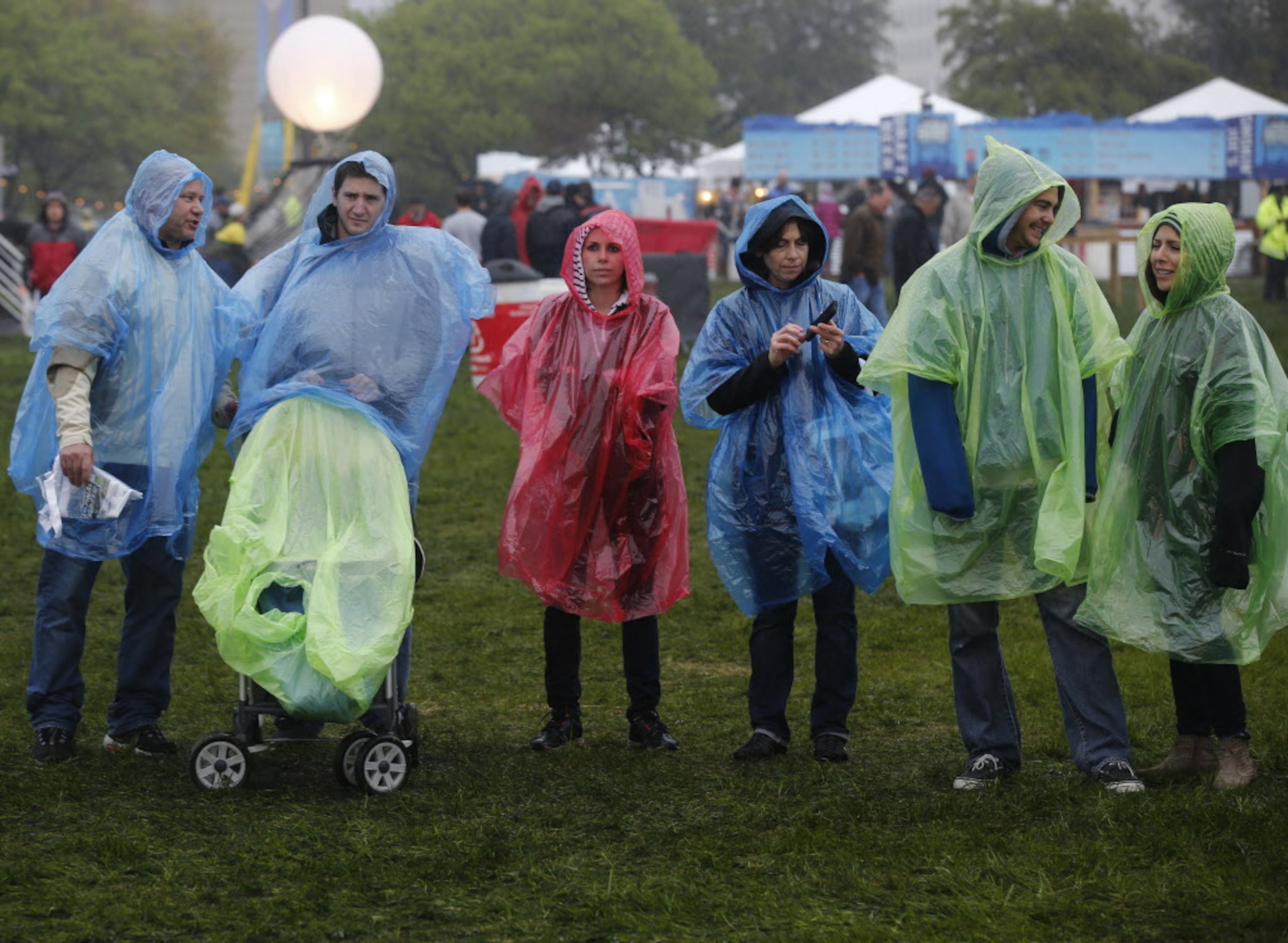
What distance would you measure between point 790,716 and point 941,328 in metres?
1.49

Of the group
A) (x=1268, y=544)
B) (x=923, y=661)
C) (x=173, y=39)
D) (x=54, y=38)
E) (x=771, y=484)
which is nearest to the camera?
(x=1268, y=544)

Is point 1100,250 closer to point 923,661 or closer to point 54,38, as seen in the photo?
point 923,661

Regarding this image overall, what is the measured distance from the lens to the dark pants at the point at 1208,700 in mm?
4324

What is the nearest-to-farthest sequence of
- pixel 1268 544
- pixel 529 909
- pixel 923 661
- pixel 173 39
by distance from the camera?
pixel 529 909
pixel 1268 544
pixel 923 661
pixel 173 39

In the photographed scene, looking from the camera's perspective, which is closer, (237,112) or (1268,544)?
(1268,544)

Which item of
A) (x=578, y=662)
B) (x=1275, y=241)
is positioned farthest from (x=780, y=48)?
(x=578, y=662)

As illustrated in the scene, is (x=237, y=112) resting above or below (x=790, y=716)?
above

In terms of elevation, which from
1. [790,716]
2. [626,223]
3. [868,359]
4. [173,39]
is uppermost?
[173,39]

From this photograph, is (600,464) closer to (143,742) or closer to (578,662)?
(578,662)

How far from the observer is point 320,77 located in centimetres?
1393

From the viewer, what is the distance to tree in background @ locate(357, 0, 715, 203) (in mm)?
48250

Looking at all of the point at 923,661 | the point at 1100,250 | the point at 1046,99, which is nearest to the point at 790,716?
the point at 923,661

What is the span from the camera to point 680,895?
11.6 ft

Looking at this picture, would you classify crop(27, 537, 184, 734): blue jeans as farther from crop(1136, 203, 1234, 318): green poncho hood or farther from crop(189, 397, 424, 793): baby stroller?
crop(1136, 203, 1234, 318): green poncho hood
